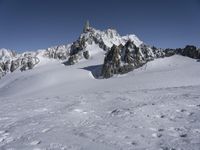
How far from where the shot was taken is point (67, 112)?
14.9 metres

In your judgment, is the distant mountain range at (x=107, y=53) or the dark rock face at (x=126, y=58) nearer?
the dark rock face at (x=126, y=58)

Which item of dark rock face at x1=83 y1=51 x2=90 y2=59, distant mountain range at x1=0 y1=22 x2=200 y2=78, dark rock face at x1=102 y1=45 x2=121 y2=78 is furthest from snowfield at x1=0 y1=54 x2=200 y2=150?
dark rock face at x1=83 y1=51 x2=90 y2=59

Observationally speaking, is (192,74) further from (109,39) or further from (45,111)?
(109,39)

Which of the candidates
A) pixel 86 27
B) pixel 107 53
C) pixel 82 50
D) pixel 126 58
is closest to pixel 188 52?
pixel 126 58

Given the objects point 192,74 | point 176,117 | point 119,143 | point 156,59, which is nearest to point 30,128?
point 119,143

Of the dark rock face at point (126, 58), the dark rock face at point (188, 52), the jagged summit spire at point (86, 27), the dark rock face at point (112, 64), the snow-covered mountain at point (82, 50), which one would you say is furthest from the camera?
the jagged summit spire at point (86, 27)

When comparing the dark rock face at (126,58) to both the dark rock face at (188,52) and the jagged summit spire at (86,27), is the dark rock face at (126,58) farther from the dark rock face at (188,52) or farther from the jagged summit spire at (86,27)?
the jagged summit spire at (86,27)

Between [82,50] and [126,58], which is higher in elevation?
[82,50]

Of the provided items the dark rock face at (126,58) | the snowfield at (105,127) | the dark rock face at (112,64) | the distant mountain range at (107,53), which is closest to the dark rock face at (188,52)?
the distant mountain range at (107,53)

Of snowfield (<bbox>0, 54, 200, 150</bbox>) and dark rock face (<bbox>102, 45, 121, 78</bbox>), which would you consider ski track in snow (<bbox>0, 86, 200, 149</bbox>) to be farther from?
dark rock face (<bbox>102, 45, 121, 78</bbox>)

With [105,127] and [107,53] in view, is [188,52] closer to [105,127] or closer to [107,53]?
[107,53]

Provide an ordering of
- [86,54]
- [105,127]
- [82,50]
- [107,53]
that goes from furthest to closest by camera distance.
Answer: [82,50] < [86,54] < [107,53] < [105,127]

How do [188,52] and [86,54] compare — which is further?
[86,54]

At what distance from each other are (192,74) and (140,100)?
30124mm
